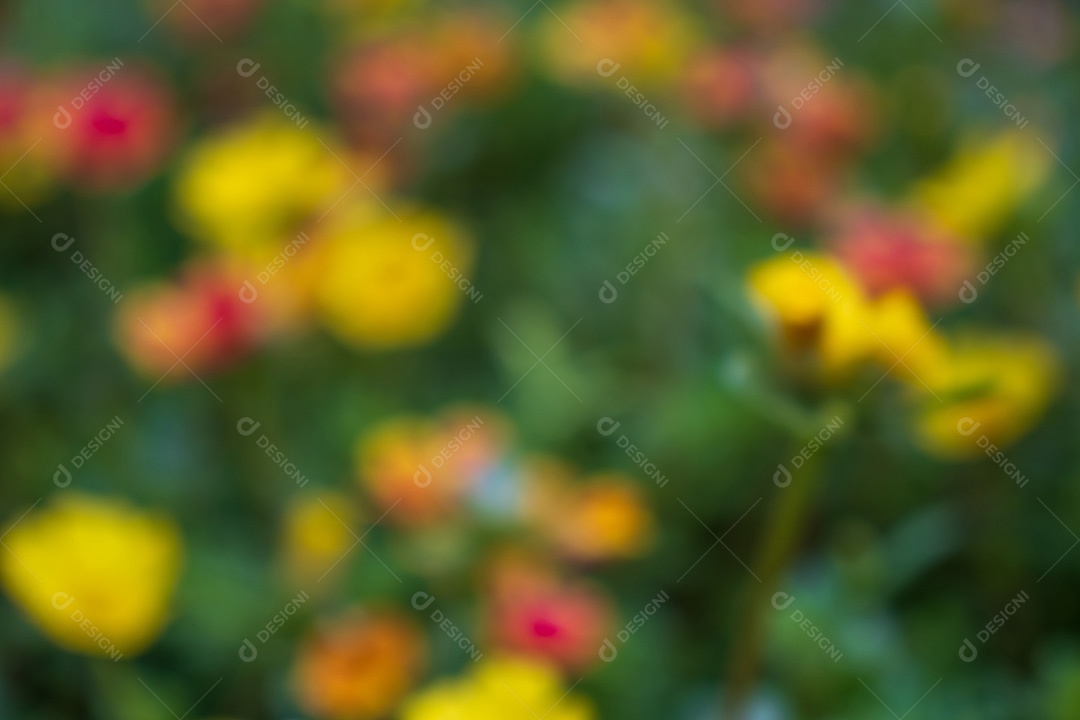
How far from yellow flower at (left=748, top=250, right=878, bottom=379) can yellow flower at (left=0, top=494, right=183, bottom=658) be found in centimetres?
48

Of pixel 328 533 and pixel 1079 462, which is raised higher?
pixel 1079 462

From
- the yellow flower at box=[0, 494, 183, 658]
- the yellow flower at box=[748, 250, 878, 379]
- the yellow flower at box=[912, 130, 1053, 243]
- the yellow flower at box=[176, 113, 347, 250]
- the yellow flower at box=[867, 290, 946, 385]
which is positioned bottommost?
the yellow flower at box=[0, 494, 183, 658]

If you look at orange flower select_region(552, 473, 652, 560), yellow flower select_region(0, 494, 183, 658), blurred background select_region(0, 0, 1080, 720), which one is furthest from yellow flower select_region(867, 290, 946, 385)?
yellow flower select_region(0, 494, 183, 658)

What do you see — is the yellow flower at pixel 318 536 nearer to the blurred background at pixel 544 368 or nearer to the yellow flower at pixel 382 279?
the blurred background at pixel 544 368

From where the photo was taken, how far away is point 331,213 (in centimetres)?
109

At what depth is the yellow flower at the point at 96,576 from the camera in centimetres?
76

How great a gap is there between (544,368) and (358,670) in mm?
352

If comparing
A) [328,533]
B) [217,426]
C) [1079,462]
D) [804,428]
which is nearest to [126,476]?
[217,426]

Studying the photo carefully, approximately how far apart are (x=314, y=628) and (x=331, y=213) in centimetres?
42

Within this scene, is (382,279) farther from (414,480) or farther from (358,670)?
(358,670)

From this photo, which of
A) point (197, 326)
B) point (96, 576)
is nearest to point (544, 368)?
point (197, 326)

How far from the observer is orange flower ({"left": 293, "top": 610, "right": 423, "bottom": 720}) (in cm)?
74

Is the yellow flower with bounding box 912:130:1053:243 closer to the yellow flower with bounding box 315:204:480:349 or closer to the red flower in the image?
the yellow flower with bounding box 315:204:480:349

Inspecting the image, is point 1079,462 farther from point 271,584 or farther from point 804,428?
point 271,584
